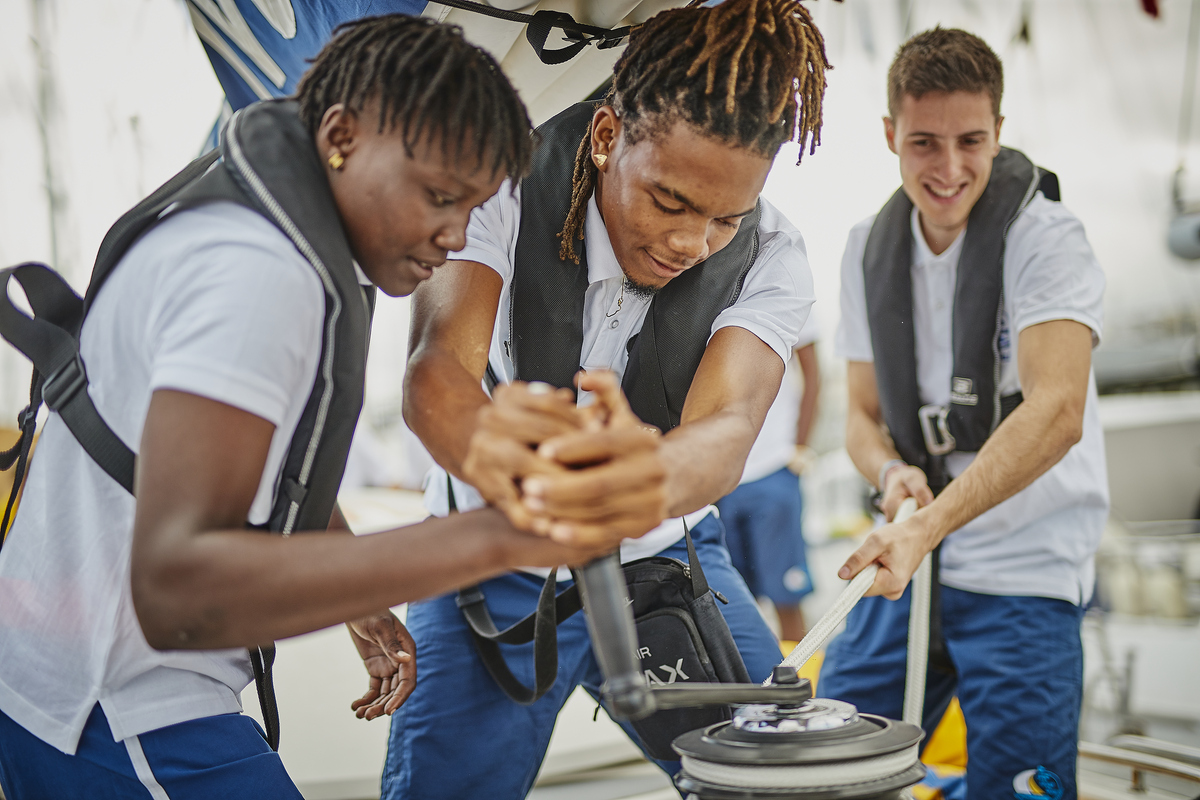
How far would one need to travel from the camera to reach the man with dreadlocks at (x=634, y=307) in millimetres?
1127

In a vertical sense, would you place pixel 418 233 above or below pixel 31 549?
above

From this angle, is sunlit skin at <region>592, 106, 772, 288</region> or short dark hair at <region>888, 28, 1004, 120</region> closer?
sunlit skin at <region>592, 106, 772, 288</region>

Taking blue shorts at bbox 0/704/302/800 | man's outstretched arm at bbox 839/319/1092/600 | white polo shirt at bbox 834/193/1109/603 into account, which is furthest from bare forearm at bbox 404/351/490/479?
white polo shirt at bbox 834/193/1109/603

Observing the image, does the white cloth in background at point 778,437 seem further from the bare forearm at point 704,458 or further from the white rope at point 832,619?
the bare forearm at point 704,458

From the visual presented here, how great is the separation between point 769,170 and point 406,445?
2.31m

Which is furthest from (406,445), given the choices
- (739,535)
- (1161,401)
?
(1161,401)

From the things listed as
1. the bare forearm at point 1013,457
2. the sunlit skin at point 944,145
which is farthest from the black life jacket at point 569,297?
the bare forearm at point 1013,457

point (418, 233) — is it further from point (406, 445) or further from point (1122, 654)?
point (1122, 654)

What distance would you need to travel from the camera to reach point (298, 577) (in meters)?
0.72

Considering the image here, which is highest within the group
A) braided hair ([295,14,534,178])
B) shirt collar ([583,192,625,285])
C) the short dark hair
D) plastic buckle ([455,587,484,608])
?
the short dark hair

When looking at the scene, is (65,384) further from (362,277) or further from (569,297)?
(569,297)

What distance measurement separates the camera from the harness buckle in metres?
1.85

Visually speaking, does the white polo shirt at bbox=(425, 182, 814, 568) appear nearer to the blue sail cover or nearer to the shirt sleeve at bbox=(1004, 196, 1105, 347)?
the blue sail cover

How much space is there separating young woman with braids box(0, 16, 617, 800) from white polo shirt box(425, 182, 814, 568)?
0.33 m
